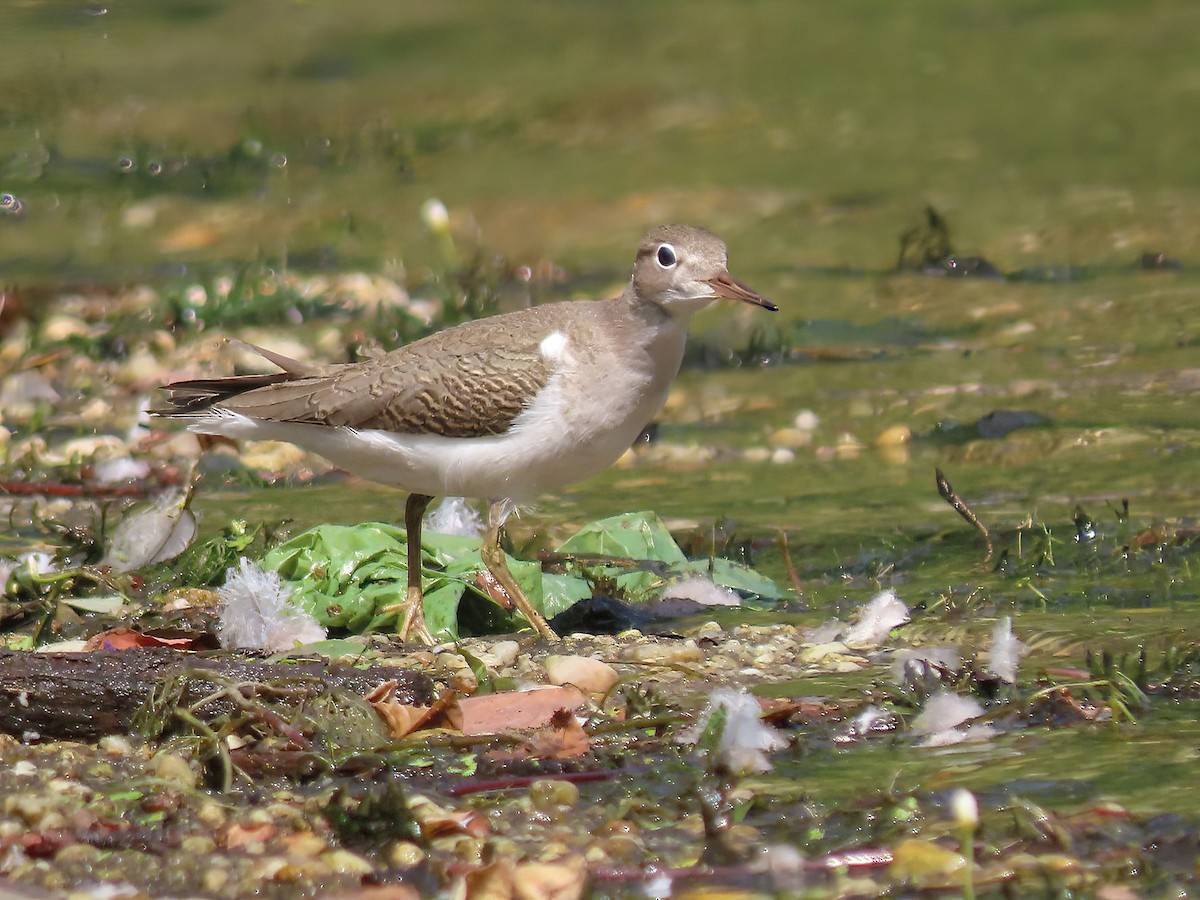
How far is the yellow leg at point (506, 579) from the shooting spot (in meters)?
5.35

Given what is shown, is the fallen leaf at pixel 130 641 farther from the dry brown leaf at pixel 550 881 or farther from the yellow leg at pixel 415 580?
the dry brown leaf at pixel 550 881

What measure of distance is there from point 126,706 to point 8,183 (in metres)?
9.51

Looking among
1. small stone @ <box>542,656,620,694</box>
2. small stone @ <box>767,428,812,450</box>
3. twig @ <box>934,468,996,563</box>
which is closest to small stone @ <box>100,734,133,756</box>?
small stone @ <box>542,656,620,694</box>

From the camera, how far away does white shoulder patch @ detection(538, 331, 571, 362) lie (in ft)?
18.2

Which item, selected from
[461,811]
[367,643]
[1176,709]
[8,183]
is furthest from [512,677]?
[8,183]

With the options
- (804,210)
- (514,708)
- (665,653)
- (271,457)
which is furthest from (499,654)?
(804,210)

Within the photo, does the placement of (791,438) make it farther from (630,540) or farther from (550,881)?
(550,881)

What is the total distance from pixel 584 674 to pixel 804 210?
307 inches

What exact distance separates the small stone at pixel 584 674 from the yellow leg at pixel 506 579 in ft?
1.58

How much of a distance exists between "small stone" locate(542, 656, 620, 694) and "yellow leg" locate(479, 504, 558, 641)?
48 centimetres

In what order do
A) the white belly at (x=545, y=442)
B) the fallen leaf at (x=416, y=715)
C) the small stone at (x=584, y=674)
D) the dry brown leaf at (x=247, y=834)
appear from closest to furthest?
the dry brown leaf at (x=247, y=834) < the fallen leaf at (x=416, y=715) < the small stone at (x=584, y=674) < the white belly at (x=545, y=442)

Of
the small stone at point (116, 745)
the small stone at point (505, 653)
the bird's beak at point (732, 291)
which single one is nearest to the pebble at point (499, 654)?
the small stone at point (505, 653)

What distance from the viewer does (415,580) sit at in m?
5.52

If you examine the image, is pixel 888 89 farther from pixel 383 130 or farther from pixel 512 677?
pixel 512 677
